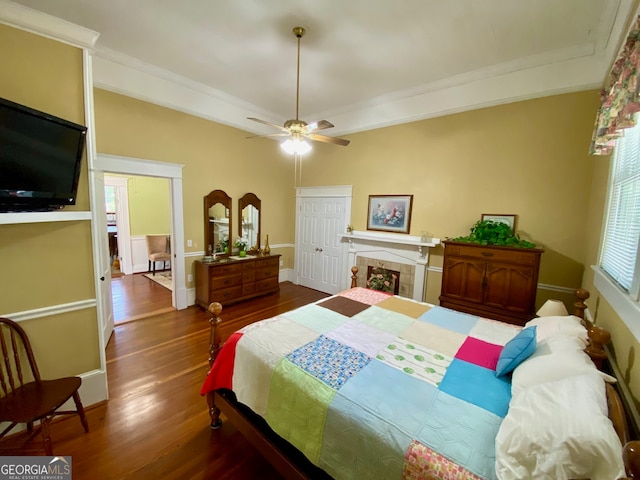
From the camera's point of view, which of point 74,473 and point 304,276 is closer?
point 74,473

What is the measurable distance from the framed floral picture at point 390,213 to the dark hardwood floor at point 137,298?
3.61m

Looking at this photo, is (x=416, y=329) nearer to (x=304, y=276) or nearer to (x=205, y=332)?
(x=205, y=332)

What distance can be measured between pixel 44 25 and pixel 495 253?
13.8ft

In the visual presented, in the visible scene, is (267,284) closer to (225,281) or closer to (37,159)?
(225,281)

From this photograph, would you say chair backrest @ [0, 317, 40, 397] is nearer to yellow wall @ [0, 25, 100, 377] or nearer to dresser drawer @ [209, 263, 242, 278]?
yellow wall @ [0, 25, 100, 377]

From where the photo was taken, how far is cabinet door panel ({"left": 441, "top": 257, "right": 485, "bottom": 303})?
2973 mm

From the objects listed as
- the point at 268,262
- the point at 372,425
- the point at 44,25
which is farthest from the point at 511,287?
the point at 44,25

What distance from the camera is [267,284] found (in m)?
Answer: 4.89

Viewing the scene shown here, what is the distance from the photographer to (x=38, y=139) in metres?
1.66

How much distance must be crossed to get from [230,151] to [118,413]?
3844 mm

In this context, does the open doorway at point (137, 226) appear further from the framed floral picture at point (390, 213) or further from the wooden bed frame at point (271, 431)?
the framed floral picture at point (390, 213)

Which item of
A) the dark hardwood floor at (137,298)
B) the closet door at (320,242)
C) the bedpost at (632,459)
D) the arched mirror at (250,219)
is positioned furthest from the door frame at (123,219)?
the bedpost at (632,459)

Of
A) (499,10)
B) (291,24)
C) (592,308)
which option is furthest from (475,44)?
(592,308)

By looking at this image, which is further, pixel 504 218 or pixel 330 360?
pixel 504 218
